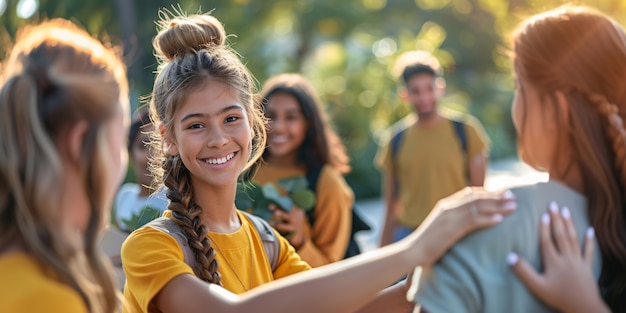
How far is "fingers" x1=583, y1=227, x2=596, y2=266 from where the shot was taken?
6.39ft

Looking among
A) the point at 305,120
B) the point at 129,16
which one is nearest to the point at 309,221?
the point at 305,120

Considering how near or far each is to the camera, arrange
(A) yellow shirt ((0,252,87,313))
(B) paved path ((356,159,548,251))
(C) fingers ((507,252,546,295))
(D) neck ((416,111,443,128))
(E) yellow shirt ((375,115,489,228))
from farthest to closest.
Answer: (B) paved path ((356,159,548,251)) < (D) neck ((416,111,443,128)) < (E) yellow shirt ((375,115,489,228)) < (C) fingers ((507,252,546,295)) < (A) yellow shirt ((0,252,87,313))

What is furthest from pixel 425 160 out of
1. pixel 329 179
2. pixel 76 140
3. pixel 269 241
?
pixel 76 140

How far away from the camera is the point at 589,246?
1.96 m

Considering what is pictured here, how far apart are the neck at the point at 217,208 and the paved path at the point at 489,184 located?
97 centimetres

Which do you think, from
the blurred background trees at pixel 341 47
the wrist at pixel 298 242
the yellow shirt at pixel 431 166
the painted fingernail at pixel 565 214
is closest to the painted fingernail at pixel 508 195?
the painted fingernail at pixel 565 214

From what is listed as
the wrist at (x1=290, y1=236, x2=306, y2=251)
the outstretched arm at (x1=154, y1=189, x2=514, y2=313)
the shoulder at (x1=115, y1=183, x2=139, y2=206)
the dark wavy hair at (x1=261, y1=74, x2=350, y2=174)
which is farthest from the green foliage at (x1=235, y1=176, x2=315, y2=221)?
the outstretched arm at (x1=154, y1=189, x2=514, y2=313)

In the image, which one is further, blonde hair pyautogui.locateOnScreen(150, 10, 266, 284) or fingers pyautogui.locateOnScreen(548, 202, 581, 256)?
blonde hair pyautogui.locateOnScreen(150, 10, 266, 284)

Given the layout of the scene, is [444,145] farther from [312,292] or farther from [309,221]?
[312,292]

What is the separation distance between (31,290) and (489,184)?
12.9 m

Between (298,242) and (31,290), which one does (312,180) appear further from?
(31,290)

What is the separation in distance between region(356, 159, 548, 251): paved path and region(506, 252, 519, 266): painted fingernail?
0.60 feet

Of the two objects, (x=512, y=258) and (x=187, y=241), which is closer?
(x=512, y=258)

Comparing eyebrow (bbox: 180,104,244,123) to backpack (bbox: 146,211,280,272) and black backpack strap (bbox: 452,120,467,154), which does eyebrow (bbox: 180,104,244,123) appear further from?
black backpack strap (bbox: 452,120,467,154)
